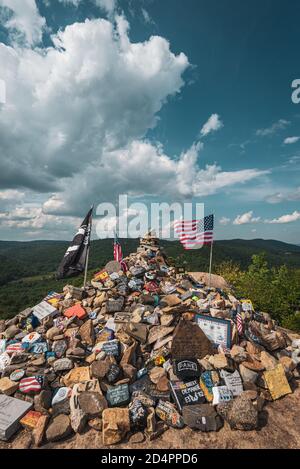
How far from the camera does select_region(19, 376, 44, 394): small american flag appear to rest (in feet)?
21.1

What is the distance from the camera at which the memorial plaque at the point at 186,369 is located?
6.76 meters

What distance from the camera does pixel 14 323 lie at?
977cm

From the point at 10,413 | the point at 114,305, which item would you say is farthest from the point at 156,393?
the point at 10,413

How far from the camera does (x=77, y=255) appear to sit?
1048 centimetres

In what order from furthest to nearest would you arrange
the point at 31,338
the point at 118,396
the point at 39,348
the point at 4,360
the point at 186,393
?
the point at 31,338 → the point at 39,348 → the point at 4,360 → the point at 186,393 → the point at 118,396

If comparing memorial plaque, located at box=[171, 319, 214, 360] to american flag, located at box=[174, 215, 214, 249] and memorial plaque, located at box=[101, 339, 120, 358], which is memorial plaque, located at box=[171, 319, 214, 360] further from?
american flag, located at box=[174, 215, 214, 249]

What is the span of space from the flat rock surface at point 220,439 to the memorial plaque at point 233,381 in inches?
31.0

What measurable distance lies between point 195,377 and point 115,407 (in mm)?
2324

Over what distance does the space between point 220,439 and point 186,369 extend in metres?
1.72

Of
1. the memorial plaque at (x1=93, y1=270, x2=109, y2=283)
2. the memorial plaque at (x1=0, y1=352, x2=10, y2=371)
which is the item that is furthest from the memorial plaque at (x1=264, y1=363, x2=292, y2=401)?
the memorial plaque at (x1=0, y1=352, x2=10, y2=371)

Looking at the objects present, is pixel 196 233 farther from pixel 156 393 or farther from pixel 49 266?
pixel 49 266

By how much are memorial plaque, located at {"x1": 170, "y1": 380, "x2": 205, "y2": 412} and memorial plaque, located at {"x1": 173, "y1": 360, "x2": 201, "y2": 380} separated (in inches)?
6.5
